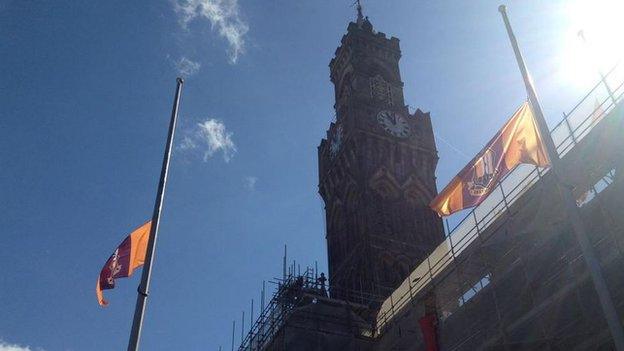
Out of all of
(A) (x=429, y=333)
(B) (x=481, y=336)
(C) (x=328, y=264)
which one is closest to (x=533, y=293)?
(B) (x=481, y=336)

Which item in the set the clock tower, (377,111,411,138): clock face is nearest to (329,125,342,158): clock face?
the clock tower

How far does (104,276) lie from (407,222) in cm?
3135

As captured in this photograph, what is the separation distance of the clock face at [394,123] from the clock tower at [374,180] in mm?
86

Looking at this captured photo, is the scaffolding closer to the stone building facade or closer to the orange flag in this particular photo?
the stone building facade

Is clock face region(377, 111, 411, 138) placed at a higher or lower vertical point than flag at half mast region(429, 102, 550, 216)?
higher

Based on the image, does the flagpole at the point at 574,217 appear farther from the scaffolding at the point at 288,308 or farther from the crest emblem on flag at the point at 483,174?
the scaffolding at the point at 288,308

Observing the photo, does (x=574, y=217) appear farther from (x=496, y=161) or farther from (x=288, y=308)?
(x=288, y=308)

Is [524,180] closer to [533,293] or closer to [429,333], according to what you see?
[533,293]

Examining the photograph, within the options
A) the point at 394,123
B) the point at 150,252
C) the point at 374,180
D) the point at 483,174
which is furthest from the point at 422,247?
the point at 150,252

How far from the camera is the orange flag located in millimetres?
17031

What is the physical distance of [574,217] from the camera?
13047mm

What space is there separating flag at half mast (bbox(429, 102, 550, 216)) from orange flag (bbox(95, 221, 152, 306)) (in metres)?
8.12

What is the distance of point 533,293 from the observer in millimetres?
19484

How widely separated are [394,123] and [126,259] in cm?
3771
